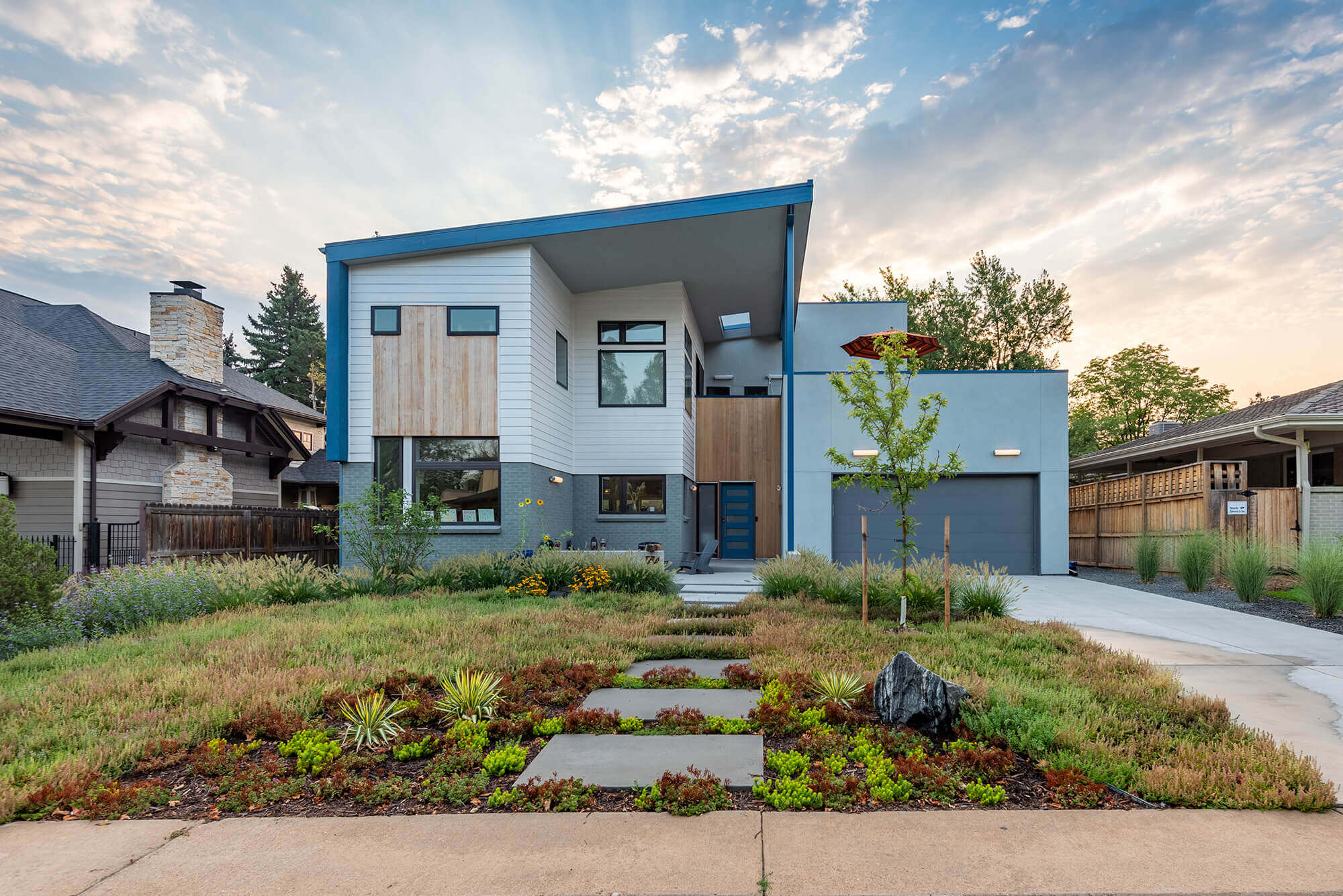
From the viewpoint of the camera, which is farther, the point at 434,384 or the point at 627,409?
the point at 627,409

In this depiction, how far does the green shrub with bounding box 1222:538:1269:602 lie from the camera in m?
9.35

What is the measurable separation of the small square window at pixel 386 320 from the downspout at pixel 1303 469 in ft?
52.7

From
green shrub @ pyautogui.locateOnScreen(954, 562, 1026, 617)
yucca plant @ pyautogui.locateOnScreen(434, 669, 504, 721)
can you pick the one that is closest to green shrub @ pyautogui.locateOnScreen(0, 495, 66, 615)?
yucca plant @ pyautogui.locateOnScreen(434, 669, 504, 721)

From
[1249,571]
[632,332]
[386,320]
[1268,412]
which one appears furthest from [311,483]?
[1268,412]

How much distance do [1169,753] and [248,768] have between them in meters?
4.63

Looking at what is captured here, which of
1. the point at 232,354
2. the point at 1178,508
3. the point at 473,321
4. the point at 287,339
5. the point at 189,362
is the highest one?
the point at 287,339

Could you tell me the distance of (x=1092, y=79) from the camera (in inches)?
481

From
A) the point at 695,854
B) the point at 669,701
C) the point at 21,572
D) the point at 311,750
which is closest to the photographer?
the point at 695,854

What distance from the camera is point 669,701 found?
4566 millimetres

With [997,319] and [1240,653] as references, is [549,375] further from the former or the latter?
[997,319]

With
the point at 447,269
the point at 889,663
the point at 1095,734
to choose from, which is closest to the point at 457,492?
the point at 447,269

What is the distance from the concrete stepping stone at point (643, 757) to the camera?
10.9 ft

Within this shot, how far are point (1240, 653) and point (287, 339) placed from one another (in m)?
44.5

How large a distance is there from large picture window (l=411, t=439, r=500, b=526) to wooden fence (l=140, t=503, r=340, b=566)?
2282mm
